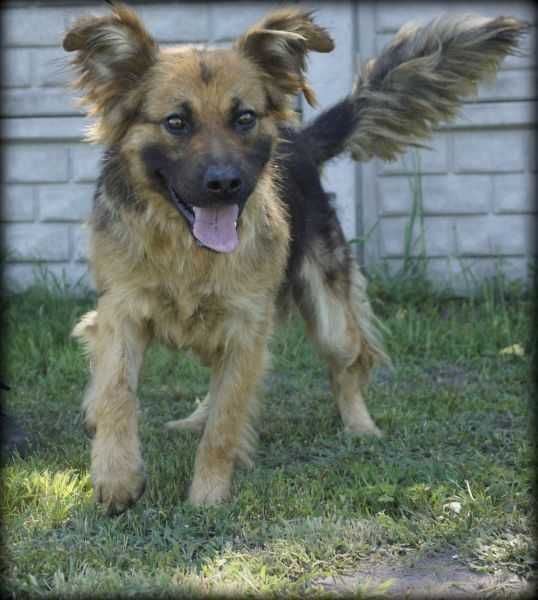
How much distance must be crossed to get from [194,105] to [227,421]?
1.34 metres

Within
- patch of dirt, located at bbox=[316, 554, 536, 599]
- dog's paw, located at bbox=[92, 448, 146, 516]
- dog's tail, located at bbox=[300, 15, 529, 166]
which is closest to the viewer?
patch of dirt, located at bbox=[316, 554, 536, 599]

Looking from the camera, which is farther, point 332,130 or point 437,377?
point 437,377

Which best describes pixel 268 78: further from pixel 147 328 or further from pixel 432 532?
pixel 432 532

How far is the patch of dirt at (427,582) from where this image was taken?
289 cm

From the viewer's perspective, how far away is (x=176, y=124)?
12.8 feet

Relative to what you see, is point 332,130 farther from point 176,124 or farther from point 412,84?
point 176,124

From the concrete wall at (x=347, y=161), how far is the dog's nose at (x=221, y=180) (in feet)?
13.8

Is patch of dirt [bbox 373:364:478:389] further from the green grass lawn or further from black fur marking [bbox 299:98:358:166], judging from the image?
black fur marking [bbox 299:98:358:166]

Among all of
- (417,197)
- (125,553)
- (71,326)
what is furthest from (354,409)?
(417,197)

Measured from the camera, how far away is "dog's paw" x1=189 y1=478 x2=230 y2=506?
3762 mm

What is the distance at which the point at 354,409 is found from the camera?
510 cm

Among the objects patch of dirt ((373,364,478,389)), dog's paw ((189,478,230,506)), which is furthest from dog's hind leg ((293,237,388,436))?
dog's paw ((189,478,230,506))

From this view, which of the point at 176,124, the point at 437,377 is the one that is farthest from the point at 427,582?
the point at 437,377

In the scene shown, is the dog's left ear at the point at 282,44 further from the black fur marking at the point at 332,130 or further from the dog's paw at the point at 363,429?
Result: the dog's paw at the point at 363,429
